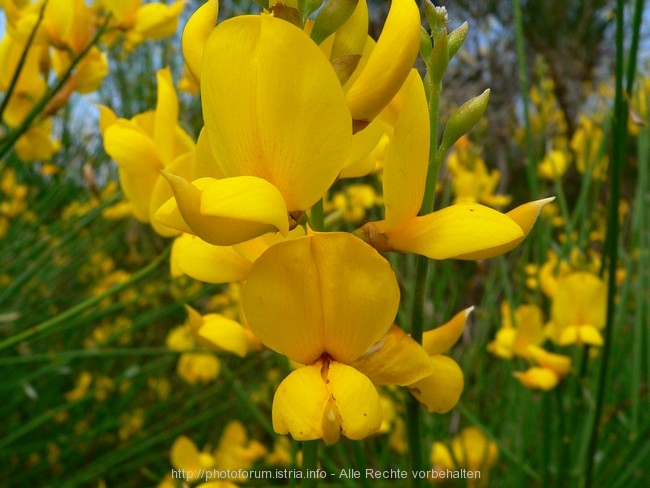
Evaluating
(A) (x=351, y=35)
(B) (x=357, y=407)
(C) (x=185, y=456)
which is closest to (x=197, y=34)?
(A) (x=351, y=35)

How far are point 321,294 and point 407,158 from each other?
64 mm

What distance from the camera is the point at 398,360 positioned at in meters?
0.29

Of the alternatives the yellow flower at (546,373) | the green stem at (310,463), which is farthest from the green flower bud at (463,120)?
the yellow flower at (546,373)

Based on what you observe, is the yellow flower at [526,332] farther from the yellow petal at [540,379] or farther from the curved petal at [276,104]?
the curved petal at [276,104]

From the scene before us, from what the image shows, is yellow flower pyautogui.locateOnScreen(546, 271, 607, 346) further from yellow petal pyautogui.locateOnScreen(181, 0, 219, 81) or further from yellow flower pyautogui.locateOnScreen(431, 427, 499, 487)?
yellow petal pyautogui.locateOnScreen(181, 0, 219, 81)

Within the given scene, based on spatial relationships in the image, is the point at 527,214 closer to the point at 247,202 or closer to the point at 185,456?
the point at 247,202

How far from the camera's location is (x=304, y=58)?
10.4 inches

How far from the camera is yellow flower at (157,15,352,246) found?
256 millimetres

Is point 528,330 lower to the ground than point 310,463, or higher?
lower

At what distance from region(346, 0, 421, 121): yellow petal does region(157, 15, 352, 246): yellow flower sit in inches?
0.7

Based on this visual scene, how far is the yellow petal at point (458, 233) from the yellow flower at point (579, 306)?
1.59 feet

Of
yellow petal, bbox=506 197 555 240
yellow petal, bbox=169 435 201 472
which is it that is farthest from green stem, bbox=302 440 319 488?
yellow petal, bbox=169 435 201 472

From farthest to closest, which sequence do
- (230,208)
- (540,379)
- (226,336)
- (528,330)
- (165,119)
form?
(528,330), (540,379), (165,119), (226,336), (230,208)

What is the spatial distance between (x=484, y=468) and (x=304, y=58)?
2.71 ft
